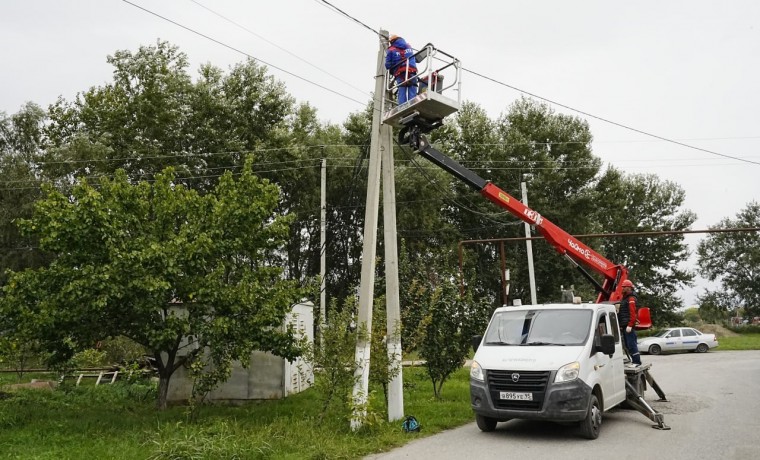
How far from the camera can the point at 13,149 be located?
32.9 meters

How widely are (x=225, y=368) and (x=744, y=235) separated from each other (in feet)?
194

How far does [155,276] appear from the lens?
36.5 feet

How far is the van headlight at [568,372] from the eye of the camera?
8.90m

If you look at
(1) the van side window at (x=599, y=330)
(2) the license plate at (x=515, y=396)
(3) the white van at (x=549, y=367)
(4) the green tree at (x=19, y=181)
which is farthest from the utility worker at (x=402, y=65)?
(4) the green tree at (x=19, y=181)

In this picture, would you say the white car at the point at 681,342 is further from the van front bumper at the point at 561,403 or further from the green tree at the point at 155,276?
the green tree at the point at 155,276

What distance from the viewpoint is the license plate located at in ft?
29.5

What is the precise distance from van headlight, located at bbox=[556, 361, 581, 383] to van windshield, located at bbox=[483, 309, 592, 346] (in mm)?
593

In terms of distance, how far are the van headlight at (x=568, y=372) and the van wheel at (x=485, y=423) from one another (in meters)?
1.48

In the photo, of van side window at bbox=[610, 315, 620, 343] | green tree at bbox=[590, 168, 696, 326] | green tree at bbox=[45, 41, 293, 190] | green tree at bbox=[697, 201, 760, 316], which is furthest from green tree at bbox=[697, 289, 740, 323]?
van side window at bbox=[610, 315, 620, 343]

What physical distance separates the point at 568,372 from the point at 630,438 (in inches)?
57.2

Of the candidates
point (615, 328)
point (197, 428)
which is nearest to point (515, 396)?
point (615, 328)

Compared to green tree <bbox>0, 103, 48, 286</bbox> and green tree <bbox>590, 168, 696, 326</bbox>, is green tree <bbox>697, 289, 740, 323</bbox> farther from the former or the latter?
green tree <bbox>0, 103, 48, 286</bbox>

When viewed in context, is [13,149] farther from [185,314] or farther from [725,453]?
[725,453]

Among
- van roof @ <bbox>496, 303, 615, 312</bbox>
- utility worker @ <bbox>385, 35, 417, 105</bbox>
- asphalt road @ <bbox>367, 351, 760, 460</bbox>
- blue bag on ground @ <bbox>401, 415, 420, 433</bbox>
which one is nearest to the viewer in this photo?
asphalt road @ <bbox>367, 351, 760, 460</bbox>
